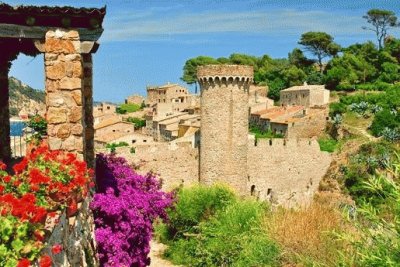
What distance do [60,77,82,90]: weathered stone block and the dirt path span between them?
1419 cm

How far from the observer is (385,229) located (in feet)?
21.3

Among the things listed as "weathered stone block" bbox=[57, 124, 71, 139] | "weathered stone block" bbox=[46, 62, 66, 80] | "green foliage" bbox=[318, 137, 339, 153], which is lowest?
"green foliage" bbox=[318, 137, 339, 153]

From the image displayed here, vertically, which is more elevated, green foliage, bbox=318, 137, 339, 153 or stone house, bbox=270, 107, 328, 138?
stone house, bbox=270, 107, 328, 138

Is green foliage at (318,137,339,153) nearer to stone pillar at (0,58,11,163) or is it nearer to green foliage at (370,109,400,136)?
green foliage at (370,109,400,136)

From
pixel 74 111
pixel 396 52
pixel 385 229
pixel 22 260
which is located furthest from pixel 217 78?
pixel 396 52

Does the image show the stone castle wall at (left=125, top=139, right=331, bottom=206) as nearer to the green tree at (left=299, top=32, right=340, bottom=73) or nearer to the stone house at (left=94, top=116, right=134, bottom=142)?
the stone house at (left=94, top=116, right=134, bottom=142)

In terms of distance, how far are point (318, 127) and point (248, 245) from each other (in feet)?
104

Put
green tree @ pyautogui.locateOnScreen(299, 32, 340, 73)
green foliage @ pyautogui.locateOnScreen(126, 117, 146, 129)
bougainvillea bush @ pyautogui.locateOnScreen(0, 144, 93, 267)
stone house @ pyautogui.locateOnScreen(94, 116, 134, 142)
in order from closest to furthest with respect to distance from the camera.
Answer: bougainvillea bush @ pyautogui.locateOnScreen(0, 144, 93, 267) → stone house @ pyautogui.locateOnScreen(94, 116, 134, 142) → green foliage @ pyautogui.locateOnScreen(126, 117, 146, 129) → green tree @ pyautogui.locateOnScreen(299, 32, 340, 73)

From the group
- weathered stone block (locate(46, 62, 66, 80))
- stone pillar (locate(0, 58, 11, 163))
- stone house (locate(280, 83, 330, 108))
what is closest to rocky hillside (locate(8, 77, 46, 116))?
stone pillar (locate(0, 58, 11, 163))

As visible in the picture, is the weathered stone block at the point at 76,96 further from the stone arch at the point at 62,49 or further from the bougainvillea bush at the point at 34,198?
the bougainvillea bush at the point at 34,198

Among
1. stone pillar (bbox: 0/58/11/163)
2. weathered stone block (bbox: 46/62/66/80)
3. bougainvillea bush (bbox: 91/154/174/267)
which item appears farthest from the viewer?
stone pillar (bbox: 0/58/11/163)

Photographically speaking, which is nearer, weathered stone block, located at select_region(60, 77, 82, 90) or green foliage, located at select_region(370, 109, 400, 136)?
weathered stone block, located at select_region(60, 77, 82, 90)

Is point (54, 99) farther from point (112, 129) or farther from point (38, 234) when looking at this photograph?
point (112, 129)

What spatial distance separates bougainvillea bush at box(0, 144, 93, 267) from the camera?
4.38 metres
